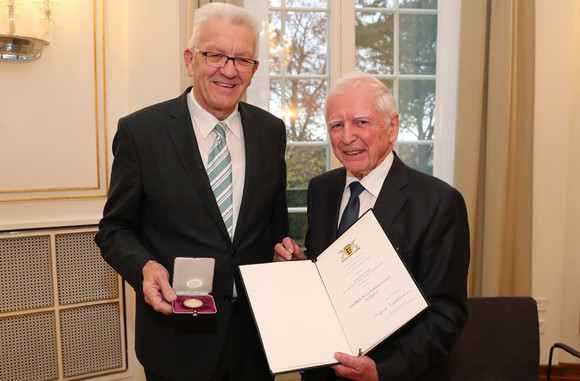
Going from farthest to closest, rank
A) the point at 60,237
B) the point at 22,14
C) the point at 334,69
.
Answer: the point at 334,69 < the point at 60,237 < the point at 22,14

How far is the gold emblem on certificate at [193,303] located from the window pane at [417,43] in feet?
10.1

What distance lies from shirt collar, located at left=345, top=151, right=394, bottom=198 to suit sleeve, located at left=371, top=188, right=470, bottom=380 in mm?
216

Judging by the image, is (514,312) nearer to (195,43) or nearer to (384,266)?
(384,266)

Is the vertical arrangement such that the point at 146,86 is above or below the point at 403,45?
below

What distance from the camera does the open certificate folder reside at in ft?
4.64

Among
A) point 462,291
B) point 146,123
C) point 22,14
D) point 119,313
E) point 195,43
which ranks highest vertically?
point 22,14

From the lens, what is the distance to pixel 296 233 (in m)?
4.01

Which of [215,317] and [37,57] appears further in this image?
[37,57]

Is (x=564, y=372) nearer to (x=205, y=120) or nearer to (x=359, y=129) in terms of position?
(x=359, y=129)

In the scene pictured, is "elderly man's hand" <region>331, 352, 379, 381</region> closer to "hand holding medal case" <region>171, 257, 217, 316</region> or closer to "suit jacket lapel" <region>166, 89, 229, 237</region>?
"hand holding medal case" <region>171, 257, 217, 316</region>

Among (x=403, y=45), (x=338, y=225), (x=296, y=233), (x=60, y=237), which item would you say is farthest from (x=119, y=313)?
(x=403, y=45)

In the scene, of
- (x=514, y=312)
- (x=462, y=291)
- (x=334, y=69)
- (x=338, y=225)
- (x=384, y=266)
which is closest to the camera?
(x=384, y=266)

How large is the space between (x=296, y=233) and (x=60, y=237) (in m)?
1.68

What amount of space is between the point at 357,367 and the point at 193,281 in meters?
0.54
